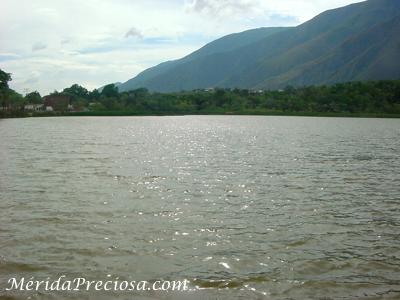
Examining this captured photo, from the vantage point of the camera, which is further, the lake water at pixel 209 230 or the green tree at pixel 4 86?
the green tree at pixel 4 86

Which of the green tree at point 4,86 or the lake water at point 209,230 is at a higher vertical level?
the green tree at point 4,86

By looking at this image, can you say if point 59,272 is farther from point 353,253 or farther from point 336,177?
point 336,177

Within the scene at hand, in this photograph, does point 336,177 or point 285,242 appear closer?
point 285,242

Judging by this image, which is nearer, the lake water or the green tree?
the lake water

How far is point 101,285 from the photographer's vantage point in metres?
11.3

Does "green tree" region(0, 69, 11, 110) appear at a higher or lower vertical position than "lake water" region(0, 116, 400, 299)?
higher

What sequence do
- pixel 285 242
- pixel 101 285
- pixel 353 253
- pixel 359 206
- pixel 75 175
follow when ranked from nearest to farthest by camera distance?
pixel 101 285 → pixel 353 253 → pixel 285 242 → pixel 359 206 → pixel 75 175

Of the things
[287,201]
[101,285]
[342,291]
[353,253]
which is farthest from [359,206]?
[101,285]

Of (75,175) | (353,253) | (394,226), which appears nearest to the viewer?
(353,253)

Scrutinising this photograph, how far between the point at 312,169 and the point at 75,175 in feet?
59.5

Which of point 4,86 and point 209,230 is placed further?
point 4,86

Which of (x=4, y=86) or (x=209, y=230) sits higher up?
(x=4, y=86)

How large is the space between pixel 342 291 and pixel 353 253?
3.32 metres

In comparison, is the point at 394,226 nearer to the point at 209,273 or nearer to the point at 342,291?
the point at 342,291
